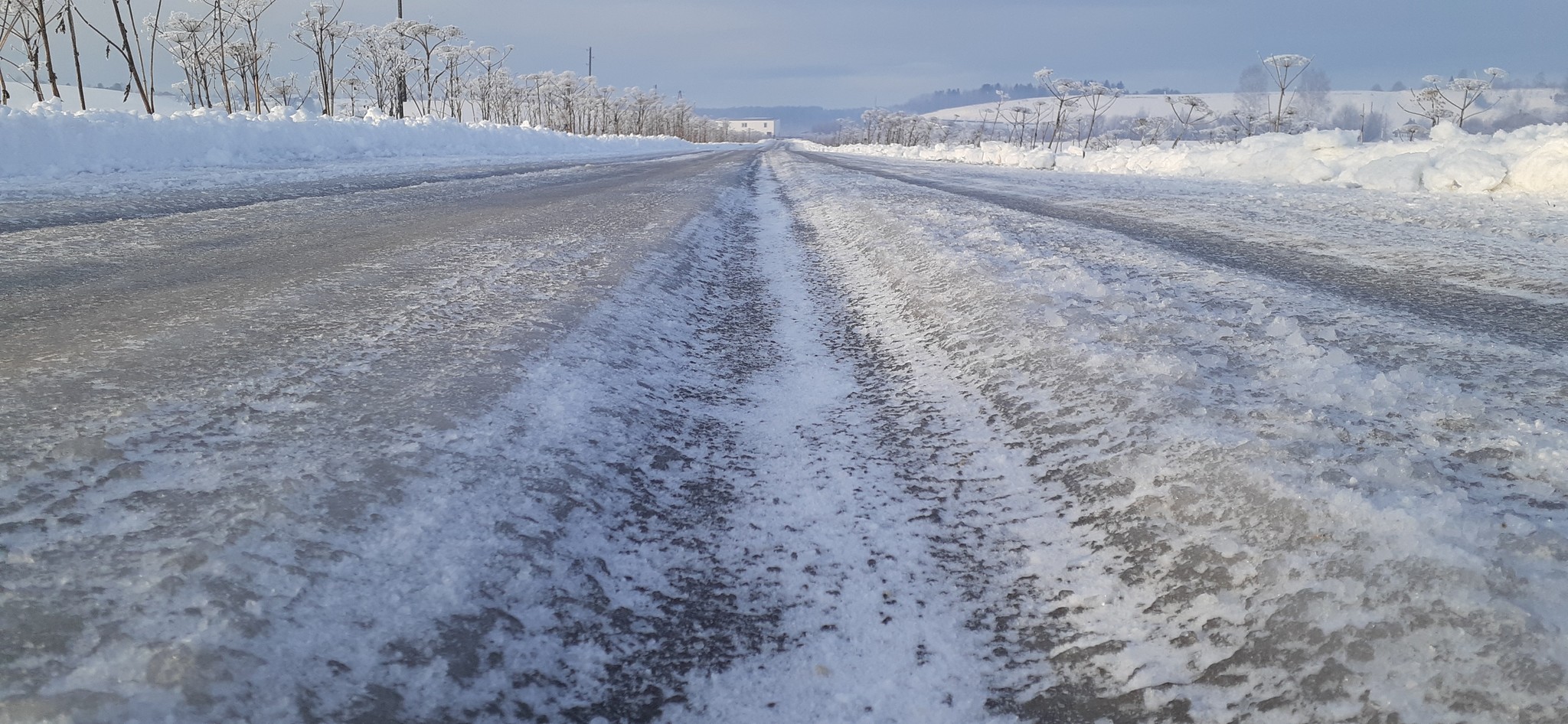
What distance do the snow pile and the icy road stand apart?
744 centimetres

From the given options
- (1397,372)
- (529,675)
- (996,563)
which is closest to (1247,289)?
(1397,372)

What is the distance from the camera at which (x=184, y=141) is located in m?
11.9

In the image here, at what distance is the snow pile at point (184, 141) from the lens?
9.27 m

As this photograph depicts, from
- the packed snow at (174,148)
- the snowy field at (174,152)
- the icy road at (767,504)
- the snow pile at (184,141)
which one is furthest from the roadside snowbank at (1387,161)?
the snow pile at (184,141)

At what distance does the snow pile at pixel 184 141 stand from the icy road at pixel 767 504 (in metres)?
7.44

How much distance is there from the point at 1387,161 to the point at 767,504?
48.8 feet

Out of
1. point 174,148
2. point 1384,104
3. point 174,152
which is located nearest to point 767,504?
point 174,152

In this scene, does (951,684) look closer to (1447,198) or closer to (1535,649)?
(1535,649)

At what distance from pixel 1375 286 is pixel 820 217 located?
592 centimetres

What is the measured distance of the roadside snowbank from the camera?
10.4 meters

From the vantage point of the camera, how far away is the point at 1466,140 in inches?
538

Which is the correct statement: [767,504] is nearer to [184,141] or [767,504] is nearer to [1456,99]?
[184,141]

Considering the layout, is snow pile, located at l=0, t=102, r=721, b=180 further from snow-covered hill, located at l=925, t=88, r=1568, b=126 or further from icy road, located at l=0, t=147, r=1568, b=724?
snow-covered hill, located at l=925, t=88, r=1568, b=126

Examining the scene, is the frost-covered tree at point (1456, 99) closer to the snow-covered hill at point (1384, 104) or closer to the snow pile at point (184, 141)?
the snow-covered hill at point (1384, 104)
